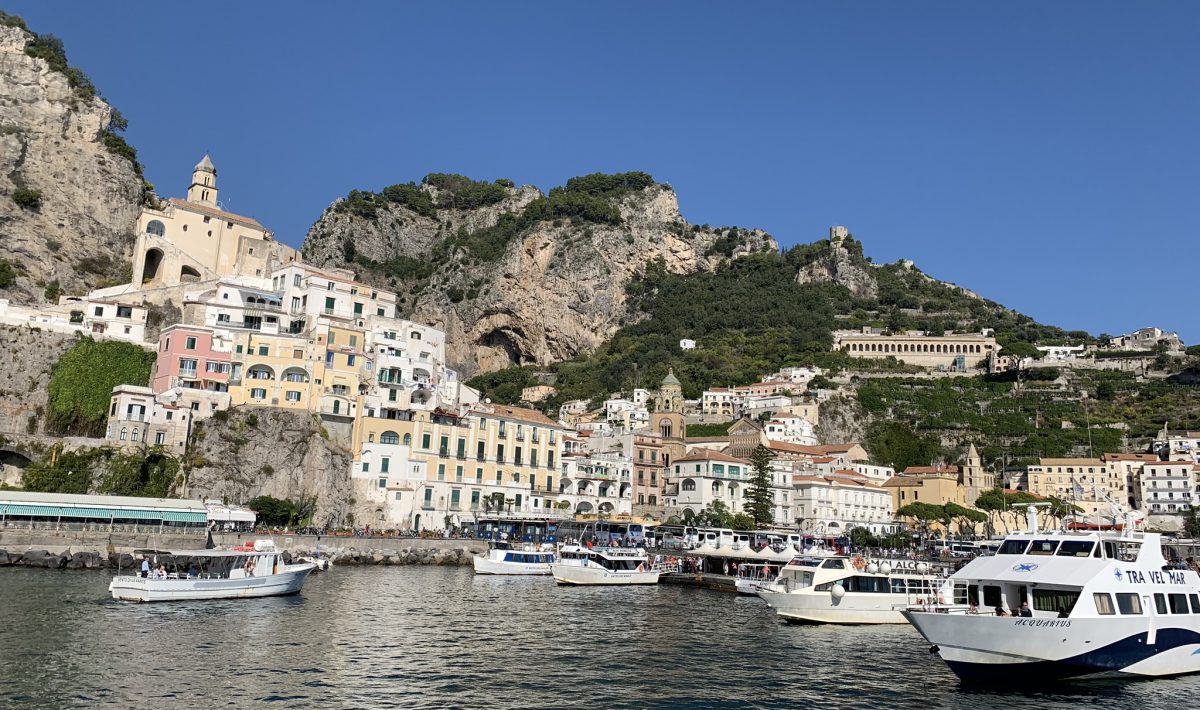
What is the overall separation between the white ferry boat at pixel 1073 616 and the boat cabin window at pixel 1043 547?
0.03 metres

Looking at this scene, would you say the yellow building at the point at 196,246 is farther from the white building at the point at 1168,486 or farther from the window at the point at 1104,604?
the white building at the point at 1168,486

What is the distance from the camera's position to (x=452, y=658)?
2573 cm

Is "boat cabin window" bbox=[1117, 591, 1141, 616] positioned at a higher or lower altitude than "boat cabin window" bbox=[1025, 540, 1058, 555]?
lower

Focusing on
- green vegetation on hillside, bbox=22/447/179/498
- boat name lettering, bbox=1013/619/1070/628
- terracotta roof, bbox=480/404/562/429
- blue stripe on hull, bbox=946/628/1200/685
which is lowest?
blue stripe on hull, bbox=946/628/1200/685

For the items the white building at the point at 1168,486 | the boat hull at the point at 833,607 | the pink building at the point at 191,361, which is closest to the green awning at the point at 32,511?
the pink building at the point at 191,361

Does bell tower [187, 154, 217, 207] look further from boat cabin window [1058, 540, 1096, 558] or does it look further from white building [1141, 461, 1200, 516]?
white building [1141, 461, 1200, 516]

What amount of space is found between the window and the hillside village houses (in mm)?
49773

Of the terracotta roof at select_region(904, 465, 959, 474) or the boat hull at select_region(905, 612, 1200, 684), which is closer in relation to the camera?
the boat hull at select_region(905, 612, 1200, 684)

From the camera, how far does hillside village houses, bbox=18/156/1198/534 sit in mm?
64812

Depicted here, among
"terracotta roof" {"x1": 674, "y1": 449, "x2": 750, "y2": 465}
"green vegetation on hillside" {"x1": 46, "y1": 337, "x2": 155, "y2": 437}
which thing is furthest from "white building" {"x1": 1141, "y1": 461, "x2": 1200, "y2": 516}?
"green vegetation on hillside" {"x1": 46, "y1": 337, "x2": 155, "y2": 437}

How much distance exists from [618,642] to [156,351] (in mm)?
50565

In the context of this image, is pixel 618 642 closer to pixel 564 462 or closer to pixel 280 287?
pixel 564 462

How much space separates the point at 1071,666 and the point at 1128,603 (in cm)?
244

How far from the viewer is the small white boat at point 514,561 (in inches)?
2116
